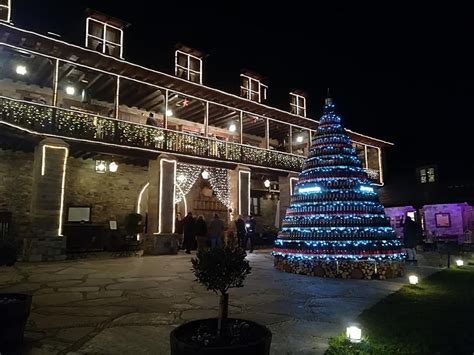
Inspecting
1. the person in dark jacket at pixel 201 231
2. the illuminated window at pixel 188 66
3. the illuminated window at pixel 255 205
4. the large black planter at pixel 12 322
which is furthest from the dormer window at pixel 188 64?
the large black planter at pixel 12 322

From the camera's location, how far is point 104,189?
1728cm

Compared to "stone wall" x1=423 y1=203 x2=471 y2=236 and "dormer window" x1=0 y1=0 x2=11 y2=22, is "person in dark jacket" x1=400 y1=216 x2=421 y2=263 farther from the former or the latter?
"dormer window" x1=0 y1=0 x2=11 y2=22

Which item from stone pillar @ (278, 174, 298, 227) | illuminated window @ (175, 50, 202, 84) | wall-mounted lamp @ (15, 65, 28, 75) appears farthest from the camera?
stone pillar @ (278, 174, 298, 227)

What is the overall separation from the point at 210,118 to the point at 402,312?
16.8m

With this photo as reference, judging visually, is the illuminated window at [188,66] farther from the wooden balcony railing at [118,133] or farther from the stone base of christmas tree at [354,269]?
the stone base of christmas tree at [354,269]

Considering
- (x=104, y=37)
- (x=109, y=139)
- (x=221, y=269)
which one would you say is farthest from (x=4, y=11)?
(x=221, y=269)

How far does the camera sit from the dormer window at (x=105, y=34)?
48.0ft

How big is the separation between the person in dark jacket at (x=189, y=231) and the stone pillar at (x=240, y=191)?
11.0ft

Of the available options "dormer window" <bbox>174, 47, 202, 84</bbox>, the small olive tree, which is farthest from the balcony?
the small olive tree

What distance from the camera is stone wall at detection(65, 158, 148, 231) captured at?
16359 millimetres

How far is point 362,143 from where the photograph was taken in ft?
85.4

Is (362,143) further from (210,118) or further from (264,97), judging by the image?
(210,118)

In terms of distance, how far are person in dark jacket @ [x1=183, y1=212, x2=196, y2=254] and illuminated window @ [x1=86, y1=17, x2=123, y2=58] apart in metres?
7.78

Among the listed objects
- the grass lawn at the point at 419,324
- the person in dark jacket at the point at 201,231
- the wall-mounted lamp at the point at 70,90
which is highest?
the wall-mounted lamp at the point at 70,90
